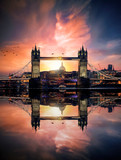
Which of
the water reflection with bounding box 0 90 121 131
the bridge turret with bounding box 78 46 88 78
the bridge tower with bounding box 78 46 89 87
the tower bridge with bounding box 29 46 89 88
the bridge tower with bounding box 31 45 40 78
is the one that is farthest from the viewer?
the bridge turret with bounding box 78 46 88 78

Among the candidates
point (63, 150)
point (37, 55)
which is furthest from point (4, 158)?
point (37, 55)

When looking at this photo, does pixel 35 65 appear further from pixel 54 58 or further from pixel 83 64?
pixel 83 64

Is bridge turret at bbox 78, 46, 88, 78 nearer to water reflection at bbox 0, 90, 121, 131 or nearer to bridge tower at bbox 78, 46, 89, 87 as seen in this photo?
bridge tower at bbox 78, 46, 89, 87

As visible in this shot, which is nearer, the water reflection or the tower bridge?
the water reflection

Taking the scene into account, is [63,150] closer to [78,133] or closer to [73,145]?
[73,145]

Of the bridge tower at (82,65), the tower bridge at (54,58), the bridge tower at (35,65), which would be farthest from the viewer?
the bridge tower at (82,65)

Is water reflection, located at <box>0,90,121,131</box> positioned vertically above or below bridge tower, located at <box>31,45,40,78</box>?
below

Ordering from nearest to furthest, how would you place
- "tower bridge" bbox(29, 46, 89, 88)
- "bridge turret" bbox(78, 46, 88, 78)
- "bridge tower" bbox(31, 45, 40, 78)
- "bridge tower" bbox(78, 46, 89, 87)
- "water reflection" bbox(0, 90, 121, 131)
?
"water reflection" bbox(0, 90, 121, 131)
"tower bridge" bbox(29, 46, 89, 88)
"bridge tower" bbox(31, 45, 40, 78)
"bridge tower" bbox(78, 46, 89, 87)
"bridge turret" bbox(78, 46, 88, 78)

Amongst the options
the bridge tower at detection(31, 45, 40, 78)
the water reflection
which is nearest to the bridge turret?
the bridge tower at detection(31, 45, 40, 78)

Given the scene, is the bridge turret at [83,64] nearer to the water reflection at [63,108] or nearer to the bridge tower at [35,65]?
the bridge tower at [35,65]

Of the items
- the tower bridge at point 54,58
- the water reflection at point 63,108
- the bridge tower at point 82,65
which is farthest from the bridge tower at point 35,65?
the water reflection at point 63,108

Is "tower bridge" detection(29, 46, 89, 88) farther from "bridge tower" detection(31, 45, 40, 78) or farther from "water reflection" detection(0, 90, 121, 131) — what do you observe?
"water reflection" detection(0, 90, 121, 131)

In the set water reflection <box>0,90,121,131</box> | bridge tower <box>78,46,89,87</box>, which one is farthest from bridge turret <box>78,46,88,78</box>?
water reflection <box>0,90,121,131</box>
